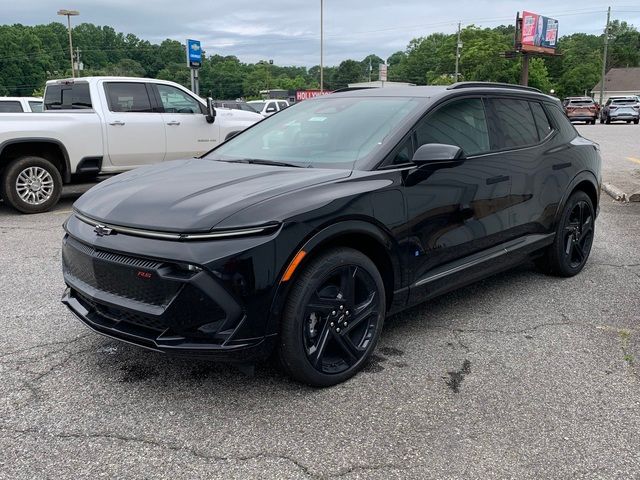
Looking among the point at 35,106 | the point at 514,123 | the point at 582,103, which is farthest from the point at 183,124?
the point at 582,103

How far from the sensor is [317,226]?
304 cm

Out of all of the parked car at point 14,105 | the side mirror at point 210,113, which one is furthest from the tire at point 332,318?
the parked car at point 14,105

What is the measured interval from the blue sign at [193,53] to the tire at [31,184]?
10.6 m

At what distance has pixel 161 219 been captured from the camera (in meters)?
2.93

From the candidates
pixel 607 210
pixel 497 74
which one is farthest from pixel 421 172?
pixel 497 74

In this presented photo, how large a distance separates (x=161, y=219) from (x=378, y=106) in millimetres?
1886

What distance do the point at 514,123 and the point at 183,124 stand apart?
21.2 feet

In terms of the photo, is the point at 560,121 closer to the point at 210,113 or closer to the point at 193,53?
the point at 210,113

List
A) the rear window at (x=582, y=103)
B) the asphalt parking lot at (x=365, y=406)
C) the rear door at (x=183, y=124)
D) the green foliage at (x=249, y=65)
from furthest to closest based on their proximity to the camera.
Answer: the green foliage at (x=249, y=65) → the rear window at (x=582, y=103) → the rear door at (x=183, y=124) → the asphalt parking lot at (x=365, y=406)

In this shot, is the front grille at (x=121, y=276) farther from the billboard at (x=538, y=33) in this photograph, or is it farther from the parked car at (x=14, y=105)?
the billboard at (x=538, y=33)

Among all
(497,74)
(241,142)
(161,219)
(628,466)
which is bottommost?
(628,466)

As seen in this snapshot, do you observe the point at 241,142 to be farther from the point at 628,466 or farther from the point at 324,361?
the point at 628,466

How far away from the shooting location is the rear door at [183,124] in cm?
970

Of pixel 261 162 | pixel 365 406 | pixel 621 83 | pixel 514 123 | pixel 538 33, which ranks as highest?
pixel 538 33
